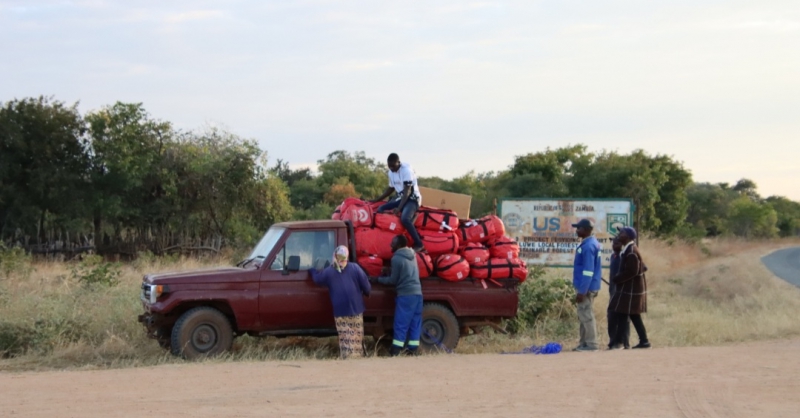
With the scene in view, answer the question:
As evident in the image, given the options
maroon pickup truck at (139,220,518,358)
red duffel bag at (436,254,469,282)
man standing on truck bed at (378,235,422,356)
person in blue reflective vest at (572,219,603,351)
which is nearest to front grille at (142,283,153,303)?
maroon pickup truck at (139,220,518,358)

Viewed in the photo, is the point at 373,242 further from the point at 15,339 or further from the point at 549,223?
the point at 549,223

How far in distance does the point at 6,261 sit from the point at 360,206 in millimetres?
9499

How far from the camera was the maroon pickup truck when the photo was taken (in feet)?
35.3

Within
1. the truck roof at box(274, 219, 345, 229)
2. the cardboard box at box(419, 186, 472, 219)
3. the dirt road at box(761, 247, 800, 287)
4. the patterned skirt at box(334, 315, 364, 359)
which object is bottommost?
the dirt road at box(761, 247, 800, 287)

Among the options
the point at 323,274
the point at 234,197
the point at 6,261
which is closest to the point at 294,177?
the point at 234,197

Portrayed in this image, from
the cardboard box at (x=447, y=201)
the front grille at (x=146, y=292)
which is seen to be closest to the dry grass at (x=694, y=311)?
the cardboard box at (x=447, y=201)

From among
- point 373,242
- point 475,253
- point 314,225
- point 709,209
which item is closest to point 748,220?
point 709,209

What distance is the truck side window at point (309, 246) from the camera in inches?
440

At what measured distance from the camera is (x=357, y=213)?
455 inches

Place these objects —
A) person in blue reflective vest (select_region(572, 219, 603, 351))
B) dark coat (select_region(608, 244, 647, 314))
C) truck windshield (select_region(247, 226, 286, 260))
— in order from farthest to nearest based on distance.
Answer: dark coat (select_region(608, 244, 647, 314)), person in blue reflective vest (select_region(572, 219, 603, 351)), truck windshield (select_region(247, 226, 286, 260))

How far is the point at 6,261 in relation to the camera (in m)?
17.5

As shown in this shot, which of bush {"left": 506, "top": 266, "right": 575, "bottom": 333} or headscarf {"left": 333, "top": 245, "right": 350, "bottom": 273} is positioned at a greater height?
headscarf {"left": 333, "top": 245, "right": 350, "bottom": 273}

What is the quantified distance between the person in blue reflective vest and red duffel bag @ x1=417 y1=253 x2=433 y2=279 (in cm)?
198

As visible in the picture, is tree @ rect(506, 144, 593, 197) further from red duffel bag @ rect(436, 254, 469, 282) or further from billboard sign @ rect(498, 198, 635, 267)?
red duffel bag @ rect(436, 254, 469, 282)
